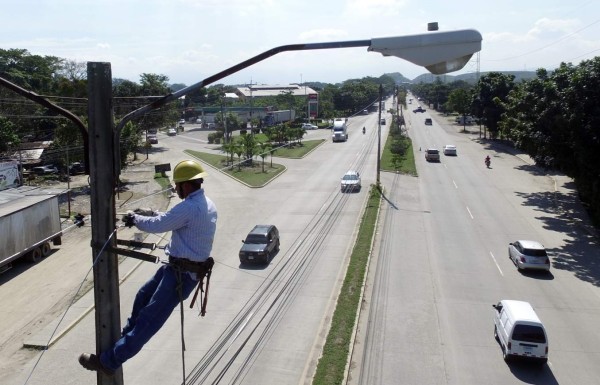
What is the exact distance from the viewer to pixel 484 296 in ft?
71.1

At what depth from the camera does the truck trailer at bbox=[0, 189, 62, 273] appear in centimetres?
2290

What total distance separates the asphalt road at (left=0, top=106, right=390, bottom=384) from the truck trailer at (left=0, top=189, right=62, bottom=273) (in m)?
1.27

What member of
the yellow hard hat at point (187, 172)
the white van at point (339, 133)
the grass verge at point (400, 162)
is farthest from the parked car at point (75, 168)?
the yellow hard hat at point (187, 172)

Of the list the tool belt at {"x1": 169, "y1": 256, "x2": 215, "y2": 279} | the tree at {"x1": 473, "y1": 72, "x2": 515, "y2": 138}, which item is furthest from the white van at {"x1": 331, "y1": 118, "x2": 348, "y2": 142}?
the tool belt at {"x1": 169, "y1": 256, "x2": 215, "y2": 279}

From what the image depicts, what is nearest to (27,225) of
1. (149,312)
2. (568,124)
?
(149,312)

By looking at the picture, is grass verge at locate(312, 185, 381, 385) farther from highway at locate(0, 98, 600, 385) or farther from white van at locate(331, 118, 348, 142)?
white van at locate(331, 118, 348, 142)

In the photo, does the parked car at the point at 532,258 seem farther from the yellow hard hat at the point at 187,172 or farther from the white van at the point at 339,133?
the white van at the point at 339,133

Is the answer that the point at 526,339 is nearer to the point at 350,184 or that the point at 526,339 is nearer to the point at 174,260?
the point at 174,260

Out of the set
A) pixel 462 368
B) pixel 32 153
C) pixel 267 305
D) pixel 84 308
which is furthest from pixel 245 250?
pixel 32 153

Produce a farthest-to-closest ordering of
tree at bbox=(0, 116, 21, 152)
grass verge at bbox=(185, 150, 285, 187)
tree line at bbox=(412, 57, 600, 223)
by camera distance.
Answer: grass verge at bbox=(185, 150, 285, 187)
tree at bbox=(0, 116, 21, 152)
tree line at bbox=(412, 57, 600, 223)

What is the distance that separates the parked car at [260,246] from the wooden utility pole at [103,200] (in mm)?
19882

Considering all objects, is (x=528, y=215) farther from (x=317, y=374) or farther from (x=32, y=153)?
(x=32, y=153)

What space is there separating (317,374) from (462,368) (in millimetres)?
4556

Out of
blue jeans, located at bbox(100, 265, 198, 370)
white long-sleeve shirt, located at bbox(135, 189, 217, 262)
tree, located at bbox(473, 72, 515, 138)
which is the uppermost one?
tree, located at bbox(473, 72, 515, 138)
